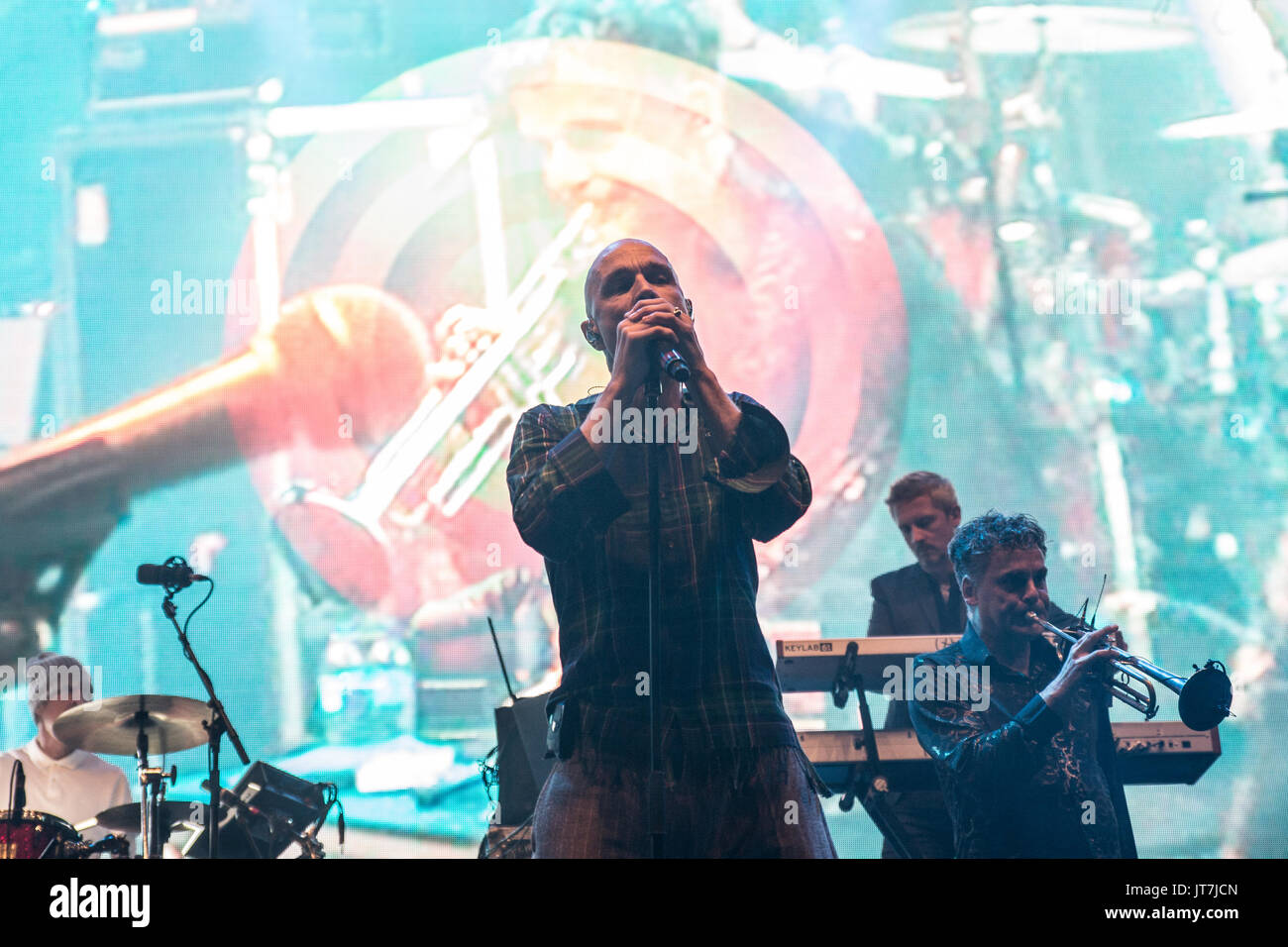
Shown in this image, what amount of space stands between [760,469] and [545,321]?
3401 mm

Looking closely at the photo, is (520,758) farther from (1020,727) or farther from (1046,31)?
(1046,31)

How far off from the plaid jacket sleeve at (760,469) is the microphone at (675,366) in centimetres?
14

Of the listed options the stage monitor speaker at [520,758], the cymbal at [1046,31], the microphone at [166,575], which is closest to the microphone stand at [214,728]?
the microphone at [166,575]

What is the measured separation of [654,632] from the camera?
1644mm

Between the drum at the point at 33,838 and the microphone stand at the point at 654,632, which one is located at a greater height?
the microphone stand at the point at 654,632

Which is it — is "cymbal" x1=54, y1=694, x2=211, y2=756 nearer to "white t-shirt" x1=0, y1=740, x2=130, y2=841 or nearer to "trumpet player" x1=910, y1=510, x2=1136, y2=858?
"white t-shirt" x1=0, y1=740, x2=130, y2=841

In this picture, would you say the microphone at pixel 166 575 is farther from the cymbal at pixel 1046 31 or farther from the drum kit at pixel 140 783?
the cymbal at pixel 1046 31

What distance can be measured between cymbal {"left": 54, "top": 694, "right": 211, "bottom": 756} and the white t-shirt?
1.45 ft

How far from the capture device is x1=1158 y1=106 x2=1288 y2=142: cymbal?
16.8 ft

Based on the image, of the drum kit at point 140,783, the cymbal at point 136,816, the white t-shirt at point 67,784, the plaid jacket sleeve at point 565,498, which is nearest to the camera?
the plaid jacket sleeve at point 565,498

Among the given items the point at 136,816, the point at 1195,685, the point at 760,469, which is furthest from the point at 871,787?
the point at 136,816

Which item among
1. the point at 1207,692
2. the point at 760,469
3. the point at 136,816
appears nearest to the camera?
the point at 760,469

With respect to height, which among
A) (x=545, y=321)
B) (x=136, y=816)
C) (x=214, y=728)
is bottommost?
(x=136, y=816)

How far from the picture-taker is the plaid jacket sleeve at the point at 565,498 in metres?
1.71
